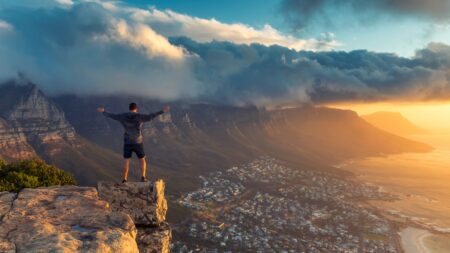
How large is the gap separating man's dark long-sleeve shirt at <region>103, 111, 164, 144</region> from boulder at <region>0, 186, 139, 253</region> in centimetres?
586

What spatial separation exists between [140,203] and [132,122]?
640cm

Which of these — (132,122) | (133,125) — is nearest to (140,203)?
(133,125)

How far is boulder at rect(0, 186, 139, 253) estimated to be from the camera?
17031 mm

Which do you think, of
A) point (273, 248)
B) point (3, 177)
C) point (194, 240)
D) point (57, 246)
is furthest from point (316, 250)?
point (57, 246)

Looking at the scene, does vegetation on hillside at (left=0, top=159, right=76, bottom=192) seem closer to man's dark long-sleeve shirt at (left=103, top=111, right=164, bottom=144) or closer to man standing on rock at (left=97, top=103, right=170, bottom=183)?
man standing on rock at (left=97, top=103, right=170, bottom=183)

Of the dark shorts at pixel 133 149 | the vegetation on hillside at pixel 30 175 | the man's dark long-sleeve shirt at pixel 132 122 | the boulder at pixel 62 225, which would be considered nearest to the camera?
the boulder at pixel 62 225

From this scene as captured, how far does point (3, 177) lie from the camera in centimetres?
5822

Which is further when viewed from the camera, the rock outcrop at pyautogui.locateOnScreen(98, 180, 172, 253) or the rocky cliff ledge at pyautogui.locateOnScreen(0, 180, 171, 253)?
the rock outcrop at pyautogui.locateOnScreen(98, 180, 172, 253)

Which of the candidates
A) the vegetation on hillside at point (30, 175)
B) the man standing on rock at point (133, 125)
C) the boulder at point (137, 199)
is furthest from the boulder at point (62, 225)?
the vegetation on hillside at point (30, 175)

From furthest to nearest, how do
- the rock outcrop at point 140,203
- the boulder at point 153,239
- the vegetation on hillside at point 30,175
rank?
the vegetation on hillside at point 30,175 < the rock outcrop at point 140,203 < the boulder at point 153,239

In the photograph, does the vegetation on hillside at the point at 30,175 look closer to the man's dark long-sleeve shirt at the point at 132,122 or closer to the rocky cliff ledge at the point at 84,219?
the man's dark long-sleeve shirt at the point at 132,122

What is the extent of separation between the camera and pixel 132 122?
29.5 m

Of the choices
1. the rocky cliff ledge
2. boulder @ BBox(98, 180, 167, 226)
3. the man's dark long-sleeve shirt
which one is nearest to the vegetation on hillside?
the man's dark long-sleeve shirt

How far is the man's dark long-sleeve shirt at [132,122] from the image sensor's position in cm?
2933
